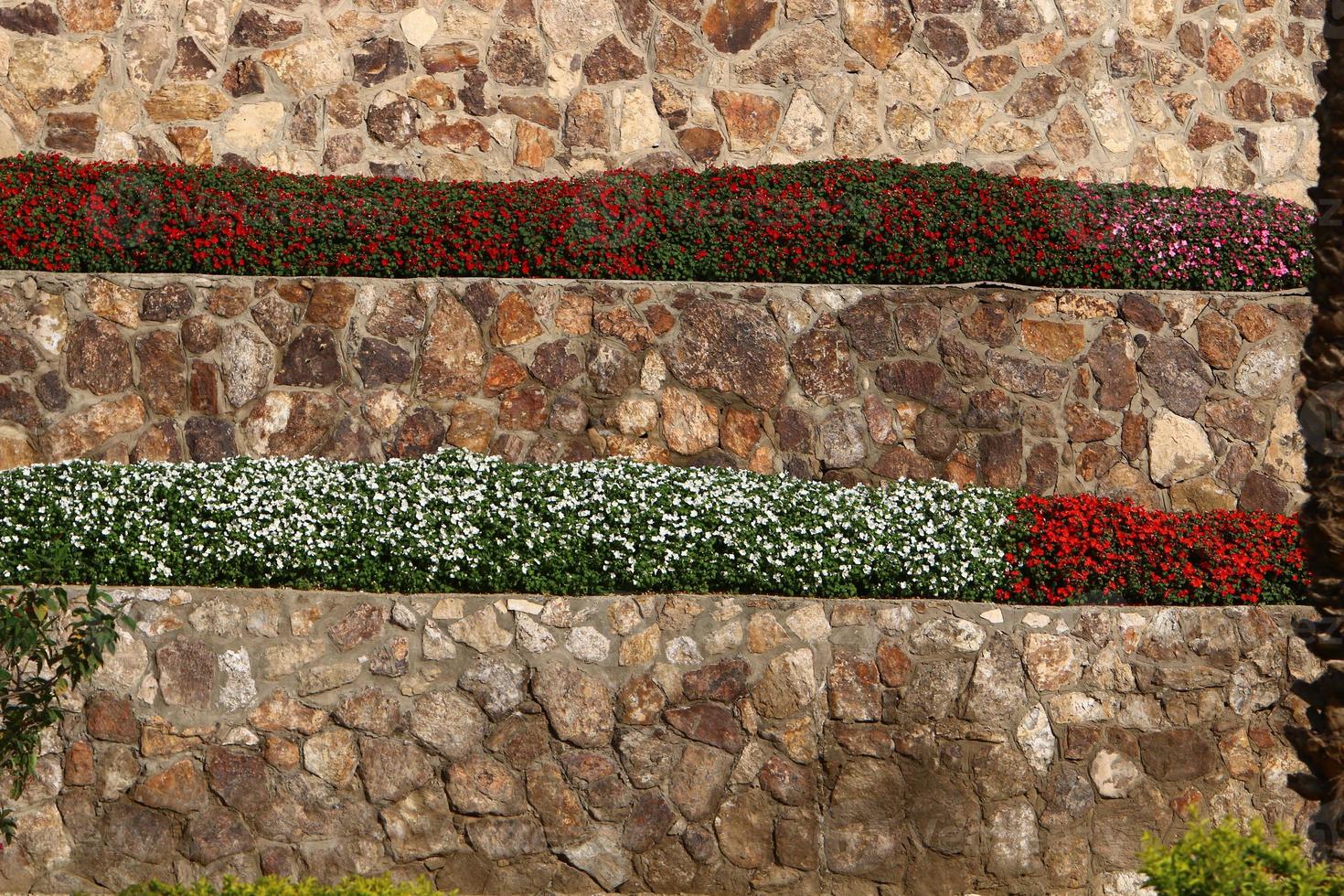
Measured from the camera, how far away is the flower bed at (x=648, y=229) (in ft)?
27.6

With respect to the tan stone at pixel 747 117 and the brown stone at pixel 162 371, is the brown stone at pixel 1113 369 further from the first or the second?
the brown stone at pixel 162 371

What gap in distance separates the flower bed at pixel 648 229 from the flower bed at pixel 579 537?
1685 mm

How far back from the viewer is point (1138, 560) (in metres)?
7.22

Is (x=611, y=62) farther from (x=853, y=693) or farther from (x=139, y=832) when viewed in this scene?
(x=139, y=832)

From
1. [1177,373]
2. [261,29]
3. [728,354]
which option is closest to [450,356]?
[728,354]

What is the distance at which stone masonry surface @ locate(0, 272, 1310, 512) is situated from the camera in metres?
8.02

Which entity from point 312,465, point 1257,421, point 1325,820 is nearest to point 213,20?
point 312,465

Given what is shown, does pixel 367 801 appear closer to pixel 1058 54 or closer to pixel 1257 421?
pixel 1257 421

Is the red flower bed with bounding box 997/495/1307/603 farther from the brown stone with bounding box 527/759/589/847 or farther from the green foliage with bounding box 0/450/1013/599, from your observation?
the brown stone with bounding box 527/759/589/847

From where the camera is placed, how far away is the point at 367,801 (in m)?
6.48

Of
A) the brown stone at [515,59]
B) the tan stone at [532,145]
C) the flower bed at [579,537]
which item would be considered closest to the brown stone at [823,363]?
the flower bed at [579,537]

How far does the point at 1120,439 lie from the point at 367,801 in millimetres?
4765

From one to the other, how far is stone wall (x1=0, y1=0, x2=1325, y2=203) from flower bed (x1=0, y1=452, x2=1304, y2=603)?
346cm

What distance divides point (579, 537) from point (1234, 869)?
365cm
